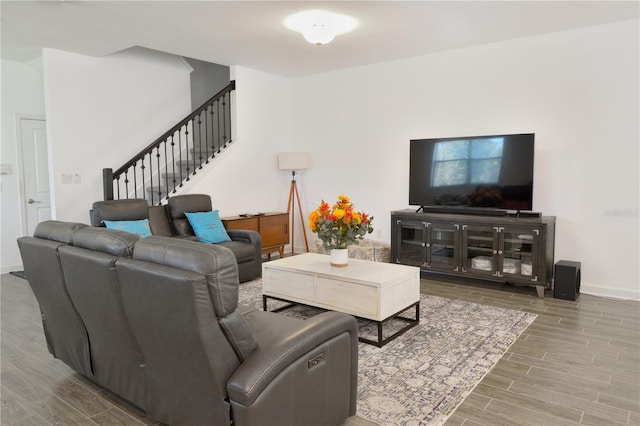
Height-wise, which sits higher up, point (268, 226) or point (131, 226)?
point (131, 226)

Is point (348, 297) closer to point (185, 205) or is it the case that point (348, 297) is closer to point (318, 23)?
point (318, 23)

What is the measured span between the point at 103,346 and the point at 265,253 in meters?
3.92

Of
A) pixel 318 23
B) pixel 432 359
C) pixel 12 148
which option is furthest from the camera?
pixel 12 148

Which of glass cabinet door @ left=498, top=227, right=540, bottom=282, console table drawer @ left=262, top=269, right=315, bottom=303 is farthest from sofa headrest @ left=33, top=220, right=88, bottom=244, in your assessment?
glass cabinet door @ left=498, top=227, right=540, bottom=282

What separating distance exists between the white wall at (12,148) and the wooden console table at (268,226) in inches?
112

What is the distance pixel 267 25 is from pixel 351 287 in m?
2.81

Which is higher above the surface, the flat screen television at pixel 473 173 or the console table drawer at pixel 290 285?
the flat screen television at pixel 473 173

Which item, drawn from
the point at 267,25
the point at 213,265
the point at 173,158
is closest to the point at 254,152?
the point at 173,158

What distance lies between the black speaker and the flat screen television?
2.42ft

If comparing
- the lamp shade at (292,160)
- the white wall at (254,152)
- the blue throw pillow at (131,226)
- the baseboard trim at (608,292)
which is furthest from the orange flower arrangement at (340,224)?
the lamp shade at (292,160)

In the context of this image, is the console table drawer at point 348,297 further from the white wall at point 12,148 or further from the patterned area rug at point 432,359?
the white wall at point 12,148

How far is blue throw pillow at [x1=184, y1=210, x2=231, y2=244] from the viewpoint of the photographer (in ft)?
16.5

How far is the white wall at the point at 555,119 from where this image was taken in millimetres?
4410

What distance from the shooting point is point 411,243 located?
5363 mm
